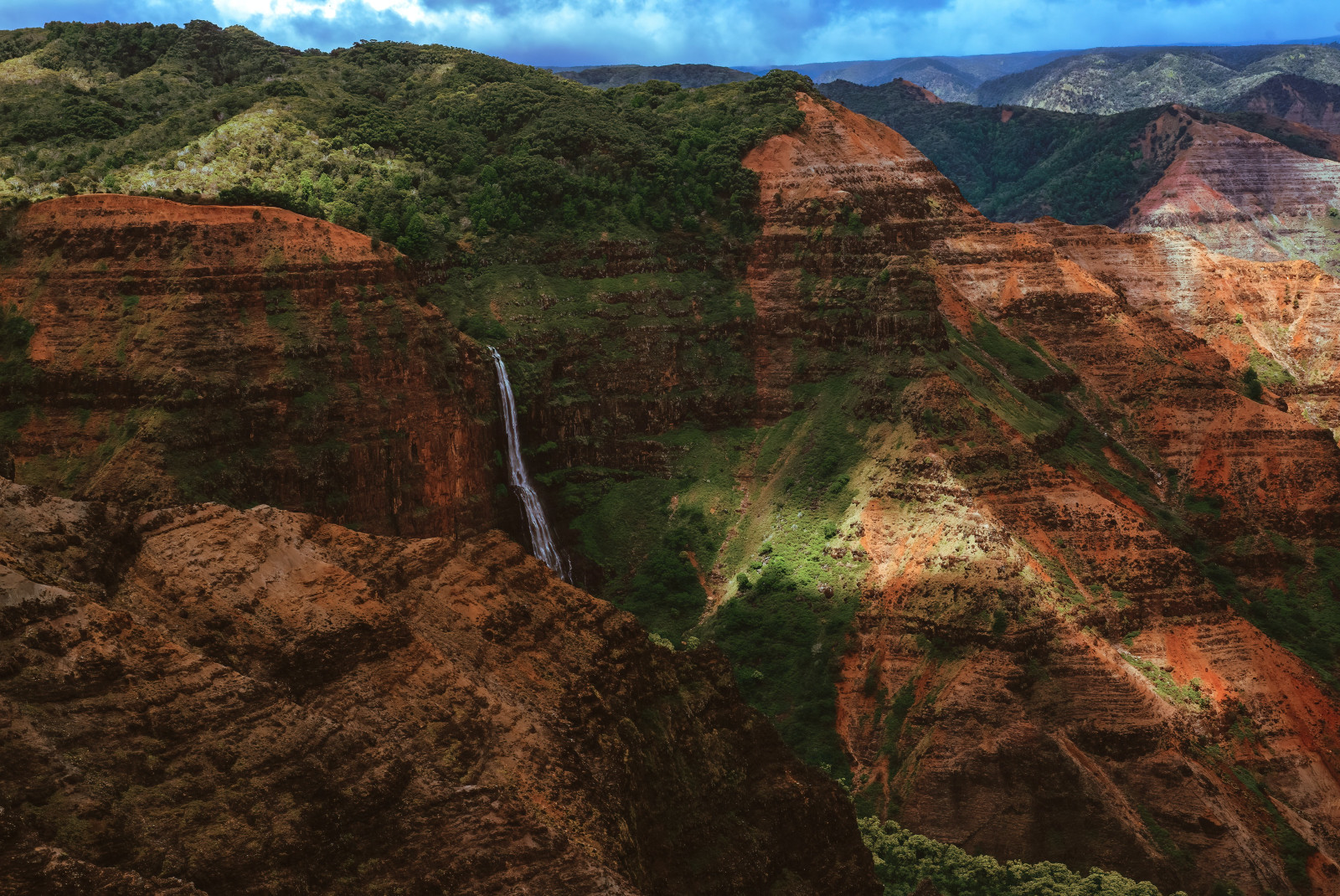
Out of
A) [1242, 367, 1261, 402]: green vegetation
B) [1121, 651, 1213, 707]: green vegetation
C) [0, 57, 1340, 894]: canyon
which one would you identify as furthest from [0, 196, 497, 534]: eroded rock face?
[1242, 367, 1261, 402]: green vegetation

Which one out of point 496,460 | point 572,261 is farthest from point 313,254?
point 572,261

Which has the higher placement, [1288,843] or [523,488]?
[523,488]

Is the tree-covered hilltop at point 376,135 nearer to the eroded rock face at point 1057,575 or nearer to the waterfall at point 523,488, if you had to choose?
the eroded rock face at point 1057,575

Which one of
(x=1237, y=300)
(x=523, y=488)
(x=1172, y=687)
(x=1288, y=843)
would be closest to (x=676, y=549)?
(x=523, y=488)

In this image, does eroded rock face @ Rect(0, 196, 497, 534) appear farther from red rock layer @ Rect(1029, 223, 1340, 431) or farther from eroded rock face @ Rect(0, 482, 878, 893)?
red rock layer @ Rect(1029, 223, 1340, 431)

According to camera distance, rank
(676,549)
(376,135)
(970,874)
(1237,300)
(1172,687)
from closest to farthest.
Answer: (970,874)
(1172,687)
(676,549)
(376,135)
(1237,300)

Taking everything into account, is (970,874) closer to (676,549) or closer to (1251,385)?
(676,549)

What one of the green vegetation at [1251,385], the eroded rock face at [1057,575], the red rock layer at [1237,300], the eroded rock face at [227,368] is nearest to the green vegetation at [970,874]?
the eroded rock face at [1057,575]
